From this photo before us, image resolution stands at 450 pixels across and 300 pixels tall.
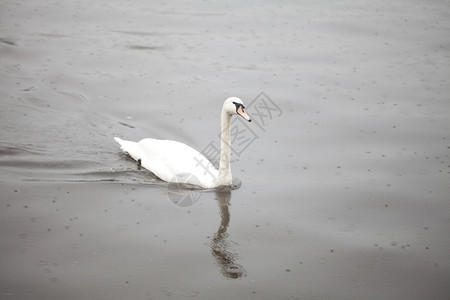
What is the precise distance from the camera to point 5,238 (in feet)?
30.1

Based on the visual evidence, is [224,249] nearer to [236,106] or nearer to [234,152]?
[236,106]

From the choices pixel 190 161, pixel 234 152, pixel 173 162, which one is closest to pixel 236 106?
pixel 190 161

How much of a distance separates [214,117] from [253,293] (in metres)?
6.60

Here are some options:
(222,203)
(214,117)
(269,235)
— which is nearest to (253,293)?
(269,235)

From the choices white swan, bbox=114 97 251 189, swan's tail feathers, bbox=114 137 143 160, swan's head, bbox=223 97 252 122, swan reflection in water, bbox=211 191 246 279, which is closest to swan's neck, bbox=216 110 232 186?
white swan, bbox=114 97 251 189

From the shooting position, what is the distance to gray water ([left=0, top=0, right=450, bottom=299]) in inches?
347

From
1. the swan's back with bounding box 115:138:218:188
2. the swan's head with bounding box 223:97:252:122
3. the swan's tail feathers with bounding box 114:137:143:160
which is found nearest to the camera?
the swan's head with bounding box 223:97:252:122

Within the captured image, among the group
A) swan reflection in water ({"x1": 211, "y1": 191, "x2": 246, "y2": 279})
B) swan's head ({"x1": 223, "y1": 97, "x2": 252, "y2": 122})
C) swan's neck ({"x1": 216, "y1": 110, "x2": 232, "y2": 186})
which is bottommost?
swan reflection in water ({"x1": 211, "y1": 191, "x2": 246, "y2": 279})

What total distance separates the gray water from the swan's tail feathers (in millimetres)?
281

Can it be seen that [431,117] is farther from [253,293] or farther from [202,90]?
[253,293]

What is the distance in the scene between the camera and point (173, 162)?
36.8ft

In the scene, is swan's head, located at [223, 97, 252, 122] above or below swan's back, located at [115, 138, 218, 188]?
above

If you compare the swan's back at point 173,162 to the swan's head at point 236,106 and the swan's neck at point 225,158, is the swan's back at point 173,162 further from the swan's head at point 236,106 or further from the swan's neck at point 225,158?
the swan's head at point 236,106

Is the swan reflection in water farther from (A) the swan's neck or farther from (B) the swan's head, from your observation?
(B) the swan's head
